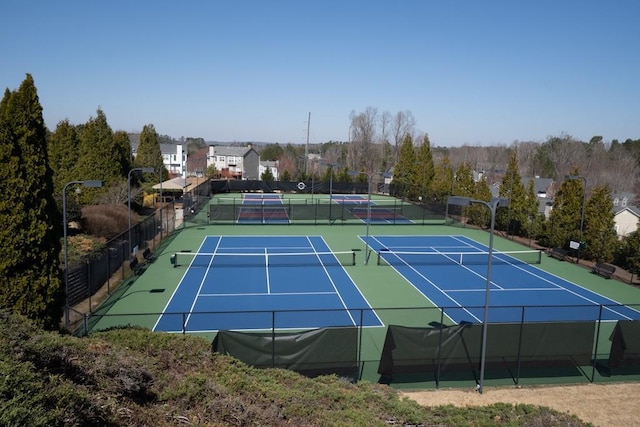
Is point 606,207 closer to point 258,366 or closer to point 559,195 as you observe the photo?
point 559,195

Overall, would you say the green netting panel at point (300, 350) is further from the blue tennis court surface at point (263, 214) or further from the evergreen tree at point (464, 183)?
the evergreen tree at point (464, 183)

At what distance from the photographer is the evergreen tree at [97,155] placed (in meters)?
36.6

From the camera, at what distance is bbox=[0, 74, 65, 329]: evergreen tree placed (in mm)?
12303

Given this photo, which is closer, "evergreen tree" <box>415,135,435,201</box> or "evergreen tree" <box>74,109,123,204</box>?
"evergreen tree" <box>74,109,123,204</box>

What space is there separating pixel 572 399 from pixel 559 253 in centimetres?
1962

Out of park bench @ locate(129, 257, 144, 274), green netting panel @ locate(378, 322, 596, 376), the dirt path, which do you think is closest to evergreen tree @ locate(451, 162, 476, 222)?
park bench @ locate(129, 257, 144, 274)

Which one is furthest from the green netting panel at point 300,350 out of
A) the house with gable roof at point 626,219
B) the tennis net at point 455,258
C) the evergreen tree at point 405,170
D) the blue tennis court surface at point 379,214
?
the evergreen tree at point 405,170

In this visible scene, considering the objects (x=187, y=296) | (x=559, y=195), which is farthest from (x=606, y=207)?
(x=187, y=296)

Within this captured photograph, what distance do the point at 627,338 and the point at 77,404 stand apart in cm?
1472

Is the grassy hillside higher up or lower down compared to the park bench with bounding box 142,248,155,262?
higher up

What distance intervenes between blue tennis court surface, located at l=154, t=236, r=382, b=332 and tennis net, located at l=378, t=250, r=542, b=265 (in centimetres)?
336

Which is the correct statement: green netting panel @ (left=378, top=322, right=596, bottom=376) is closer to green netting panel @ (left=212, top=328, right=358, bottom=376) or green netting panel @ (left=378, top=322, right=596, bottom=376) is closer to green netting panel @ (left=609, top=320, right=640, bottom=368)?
green netting panel @ (left=609, top=320, right=640, bottom=368)

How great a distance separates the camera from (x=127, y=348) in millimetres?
10484

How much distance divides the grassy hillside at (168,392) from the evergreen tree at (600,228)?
22815 mm
